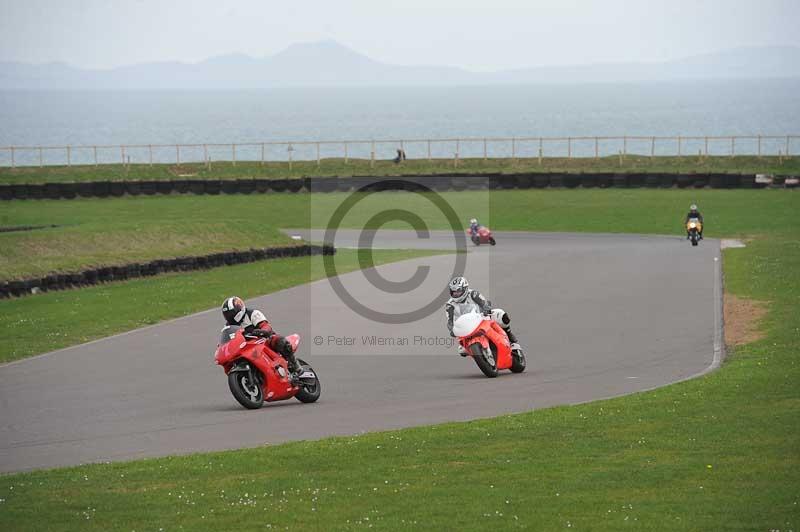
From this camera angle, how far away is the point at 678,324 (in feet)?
77.6

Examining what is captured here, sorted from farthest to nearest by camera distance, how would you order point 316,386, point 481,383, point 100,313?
point 100,313 → point 481,383 → point 316,386

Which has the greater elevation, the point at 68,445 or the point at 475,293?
the point at 475,293

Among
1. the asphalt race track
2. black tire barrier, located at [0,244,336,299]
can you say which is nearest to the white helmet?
the asphalt race track

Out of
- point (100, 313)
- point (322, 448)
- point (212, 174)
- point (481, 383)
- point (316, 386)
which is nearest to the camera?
point (322, 448)

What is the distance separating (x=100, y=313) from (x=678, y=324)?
12411mm

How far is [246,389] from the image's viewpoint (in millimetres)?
16047

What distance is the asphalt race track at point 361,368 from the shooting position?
14.7 metres

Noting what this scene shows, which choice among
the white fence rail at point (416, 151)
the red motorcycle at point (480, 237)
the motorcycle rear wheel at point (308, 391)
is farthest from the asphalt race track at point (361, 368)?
the white fence rail at point (416, 151)

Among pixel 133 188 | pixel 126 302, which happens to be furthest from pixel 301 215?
pixel 126 302

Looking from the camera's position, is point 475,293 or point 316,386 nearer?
point 316,386

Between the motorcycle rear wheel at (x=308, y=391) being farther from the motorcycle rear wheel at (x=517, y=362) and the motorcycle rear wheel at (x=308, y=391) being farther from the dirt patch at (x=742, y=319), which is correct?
the dirt patch at (x=742, y=319)

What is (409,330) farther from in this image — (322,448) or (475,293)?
(322,448)

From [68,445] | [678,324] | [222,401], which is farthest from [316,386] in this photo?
[678,324]

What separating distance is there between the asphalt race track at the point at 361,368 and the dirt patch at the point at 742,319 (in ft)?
1.07
